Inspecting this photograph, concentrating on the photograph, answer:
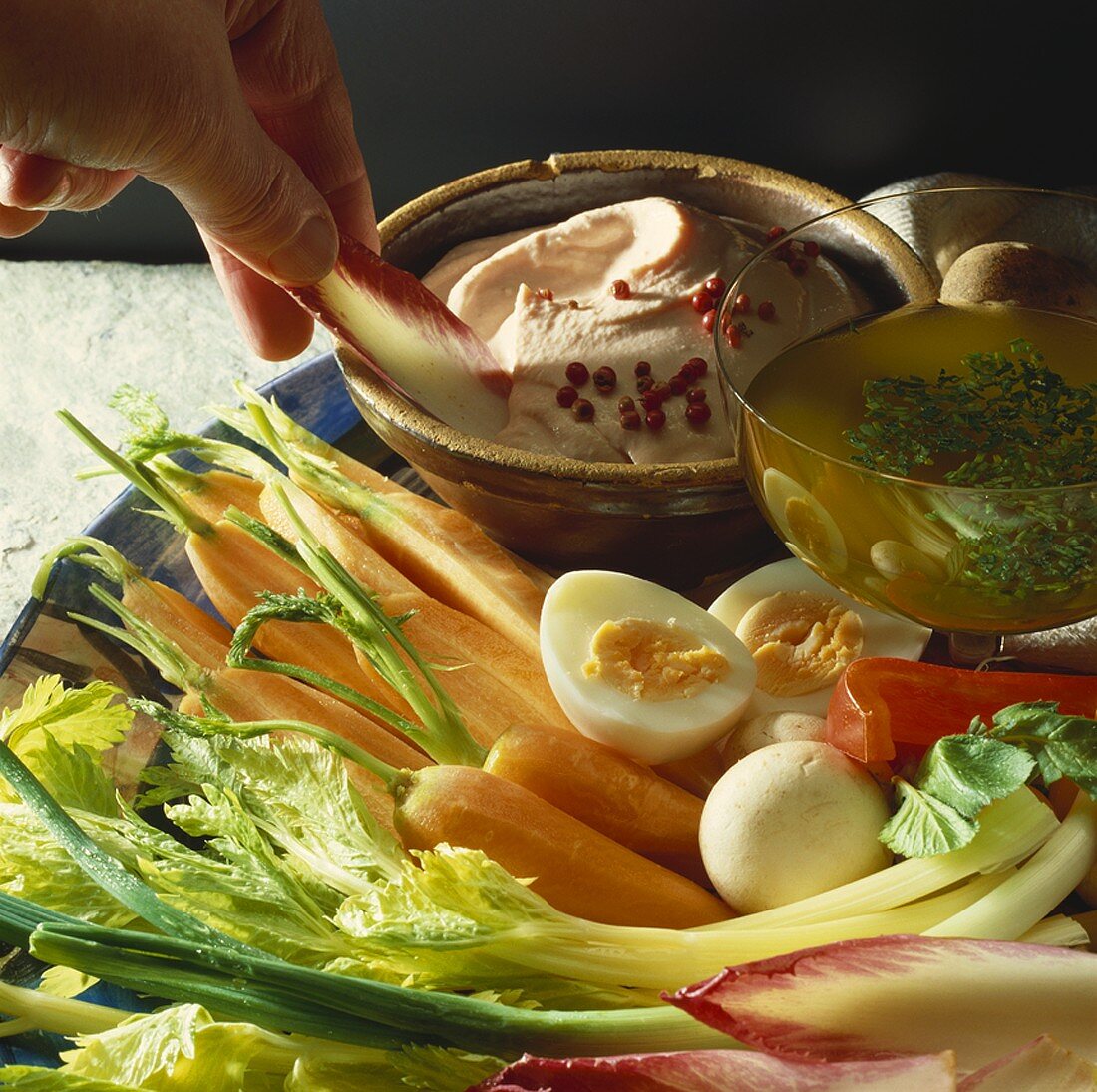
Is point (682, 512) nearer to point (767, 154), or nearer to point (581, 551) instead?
point (581, 551)

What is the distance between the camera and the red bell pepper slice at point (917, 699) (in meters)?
1.15

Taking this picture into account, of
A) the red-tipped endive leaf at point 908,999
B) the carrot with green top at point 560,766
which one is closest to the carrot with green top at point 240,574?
the carrot with green top at point 560,766

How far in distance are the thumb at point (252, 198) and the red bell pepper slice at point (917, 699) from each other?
68 centimetres

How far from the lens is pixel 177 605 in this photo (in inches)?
58.3

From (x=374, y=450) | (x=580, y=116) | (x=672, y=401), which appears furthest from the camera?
(x=580, y=116)

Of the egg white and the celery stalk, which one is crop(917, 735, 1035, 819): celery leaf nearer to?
the celery stalk

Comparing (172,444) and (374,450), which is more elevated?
(172,444)

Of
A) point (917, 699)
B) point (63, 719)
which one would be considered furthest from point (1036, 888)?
point (63, 719)

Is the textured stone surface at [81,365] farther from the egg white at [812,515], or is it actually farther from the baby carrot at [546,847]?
the egg white at [812,515]

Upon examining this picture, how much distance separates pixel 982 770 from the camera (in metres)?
1.07

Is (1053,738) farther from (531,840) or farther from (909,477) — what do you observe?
(531,840)

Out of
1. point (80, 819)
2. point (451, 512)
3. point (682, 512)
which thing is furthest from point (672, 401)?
point (80, 819)

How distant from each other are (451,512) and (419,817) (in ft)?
1.53

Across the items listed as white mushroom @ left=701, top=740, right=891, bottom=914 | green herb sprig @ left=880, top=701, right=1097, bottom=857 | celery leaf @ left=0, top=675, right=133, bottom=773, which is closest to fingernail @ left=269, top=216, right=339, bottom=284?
celery leaf @ left=0, top=675, right=133, bottom=773
